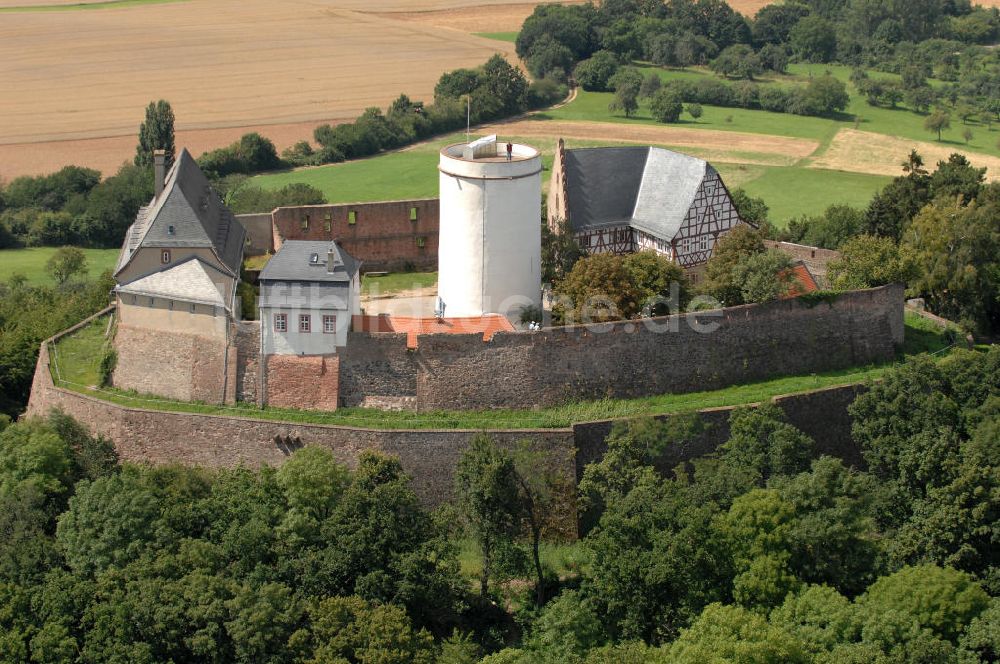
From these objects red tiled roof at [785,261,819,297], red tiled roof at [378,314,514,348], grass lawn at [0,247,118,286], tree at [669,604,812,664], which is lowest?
grass lawn at [0,247,118,286]

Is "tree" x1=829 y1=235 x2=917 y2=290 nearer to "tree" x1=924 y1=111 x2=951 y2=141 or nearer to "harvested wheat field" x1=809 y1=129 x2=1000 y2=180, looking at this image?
"harvested wheat field" x1=809 y1=129 x2=1000 y2=180

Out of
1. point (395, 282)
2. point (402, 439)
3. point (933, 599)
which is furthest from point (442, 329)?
point (933, 599)

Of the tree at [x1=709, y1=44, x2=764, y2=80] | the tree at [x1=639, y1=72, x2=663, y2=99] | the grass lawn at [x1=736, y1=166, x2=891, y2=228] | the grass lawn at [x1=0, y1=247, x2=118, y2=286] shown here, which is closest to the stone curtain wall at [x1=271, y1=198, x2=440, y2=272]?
the grass lawn at [x1=0, y1=247, x2=118, y2=286]

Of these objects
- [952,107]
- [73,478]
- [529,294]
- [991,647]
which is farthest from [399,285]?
[952,107]

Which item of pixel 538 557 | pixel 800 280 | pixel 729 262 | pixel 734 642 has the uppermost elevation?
pixel 729 262

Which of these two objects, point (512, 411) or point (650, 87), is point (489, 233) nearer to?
point (512, 411)

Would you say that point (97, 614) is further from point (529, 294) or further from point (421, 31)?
point (421, 31)
